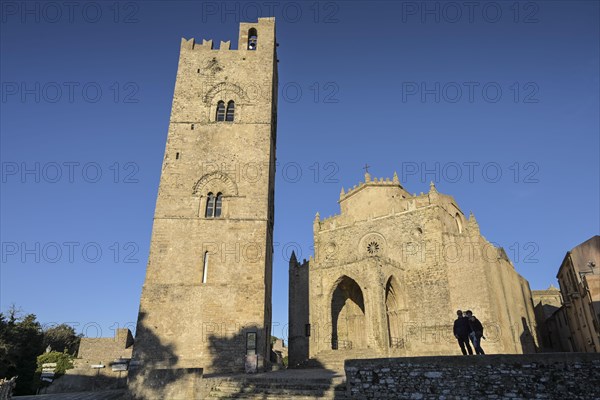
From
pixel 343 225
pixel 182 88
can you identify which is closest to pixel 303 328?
pixel 343 225

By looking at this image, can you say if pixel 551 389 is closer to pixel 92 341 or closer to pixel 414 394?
pixel 414 394

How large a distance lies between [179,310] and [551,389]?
13358 millimetres

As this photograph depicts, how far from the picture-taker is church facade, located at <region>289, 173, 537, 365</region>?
24109 mm

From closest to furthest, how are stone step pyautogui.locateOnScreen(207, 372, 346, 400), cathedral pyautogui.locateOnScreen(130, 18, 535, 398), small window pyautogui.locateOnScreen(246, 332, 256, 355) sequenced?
stone step pyautogui.locateOnScreen(207, 372, 346, 400) → small window pyautogui.locateOnScreen(246, 332, 256, 355) → cathedral pyautogui.locateOnScreen(130, 18, 535, 398)

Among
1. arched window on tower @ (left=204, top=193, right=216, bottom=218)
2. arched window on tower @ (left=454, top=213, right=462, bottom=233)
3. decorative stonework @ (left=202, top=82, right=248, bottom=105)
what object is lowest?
arched window on tower @ (left=204, top=193, right=216, bottom=218)

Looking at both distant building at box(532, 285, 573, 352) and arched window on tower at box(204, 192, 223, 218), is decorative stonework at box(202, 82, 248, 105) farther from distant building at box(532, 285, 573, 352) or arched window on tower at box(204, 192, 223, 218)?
distant building at box(532, 285, 573, 352)

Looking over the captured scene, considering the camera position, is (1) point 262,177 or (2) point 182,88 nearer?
(1) point 262,177

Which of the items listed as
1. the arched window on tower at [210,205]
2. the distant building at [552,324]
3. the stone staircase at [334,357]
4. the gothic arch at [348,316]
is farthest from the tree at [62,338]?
the distant building at [552,324]

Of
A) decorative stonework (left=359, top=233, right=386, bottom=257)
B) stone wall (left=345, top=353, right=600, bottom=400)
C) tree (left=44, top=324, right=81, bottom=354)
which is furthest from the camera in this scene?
tree (left=44, top=324, right=81, bottom=354)

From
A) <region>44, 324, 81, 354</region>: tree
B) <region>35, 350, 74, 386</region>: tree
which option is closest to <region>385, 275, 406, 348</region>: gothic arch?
<region>35, 350, 74, 386</region>: tree

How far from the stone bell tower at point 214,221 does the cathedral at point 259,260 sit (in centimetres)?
5

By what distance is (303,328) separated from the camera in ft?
98.7

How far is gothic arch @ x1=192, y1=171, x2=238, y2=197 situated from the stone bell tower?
1.9 inches

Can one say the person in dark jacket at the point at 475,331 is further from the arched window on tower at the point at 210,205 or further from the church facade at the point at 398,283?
the arched window on tower at the point at 210,205
